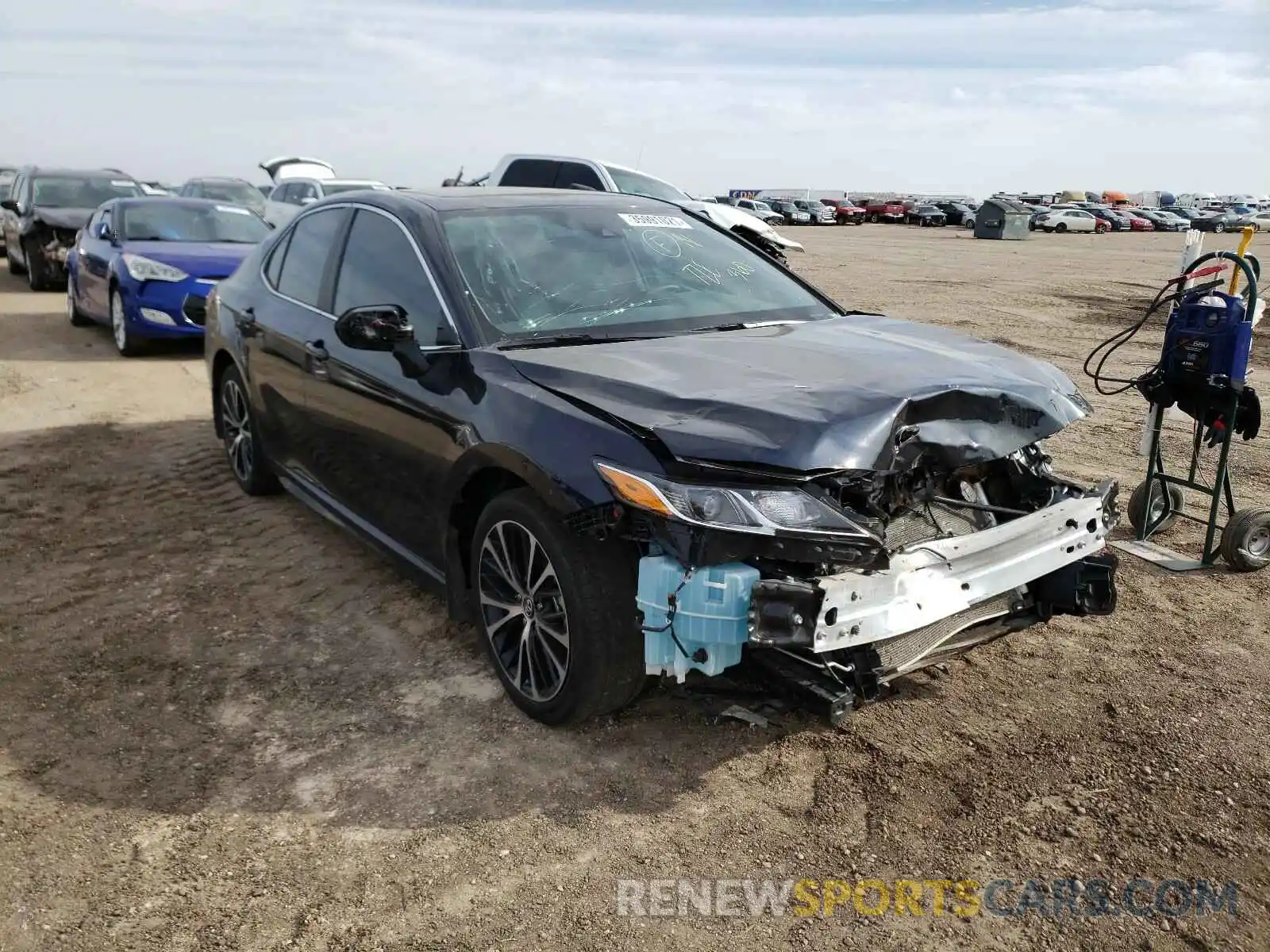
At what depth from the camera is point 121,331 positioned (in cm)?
1020

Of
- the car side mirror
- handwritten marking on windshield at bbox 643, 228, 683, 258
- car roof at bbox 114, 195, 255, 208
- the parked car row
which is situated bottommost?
the car side mirror

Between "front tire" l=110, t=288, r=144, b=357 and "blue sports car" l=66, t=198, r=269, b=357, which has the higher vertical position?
"blue sports car" l=66, t=198, r=269, b=357

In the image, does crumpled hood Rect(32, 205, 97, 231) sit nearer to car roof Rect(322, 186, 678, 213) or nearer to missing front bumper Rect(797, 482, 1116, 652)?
car roof Rect(322, 186, 678, 213)

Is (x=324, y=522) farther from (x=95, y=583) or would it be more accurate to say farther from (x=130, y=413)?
(x=130, y=413)

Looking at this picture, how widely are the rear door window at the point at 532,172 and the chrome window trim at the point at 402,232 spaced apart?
8.88 metres

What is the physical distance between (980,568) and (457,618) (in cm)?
184

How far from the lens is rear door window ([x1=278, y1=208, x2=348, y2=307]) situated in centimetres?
479

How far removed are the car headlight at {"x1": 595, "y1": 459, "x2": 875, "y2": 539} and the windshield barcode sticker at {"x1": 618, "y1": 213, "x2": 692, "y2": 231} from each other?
1896 mm

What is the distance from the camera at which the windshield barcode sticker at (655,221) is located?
449 centimetres

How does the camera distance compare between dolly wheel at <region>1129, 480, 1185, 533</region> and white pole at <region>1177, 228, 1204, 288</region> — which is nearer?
white pole at <region>1177, 228, 1204, 288</region>

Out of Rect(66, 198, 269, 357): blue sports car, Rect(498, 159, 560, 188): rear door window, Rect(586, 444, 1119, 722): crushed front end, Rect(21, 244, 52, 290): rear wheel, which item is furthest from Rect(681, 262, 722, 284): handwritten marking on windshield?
Rect(21, 244, 52, 290): rear wheel

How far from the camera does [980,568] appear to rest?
3221 mm

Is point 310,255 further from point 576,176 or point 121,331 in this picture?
point 576,176

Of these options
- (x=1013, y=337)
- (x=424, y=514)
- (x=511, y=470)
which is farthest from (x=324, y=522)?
(x=1013, y=337)
